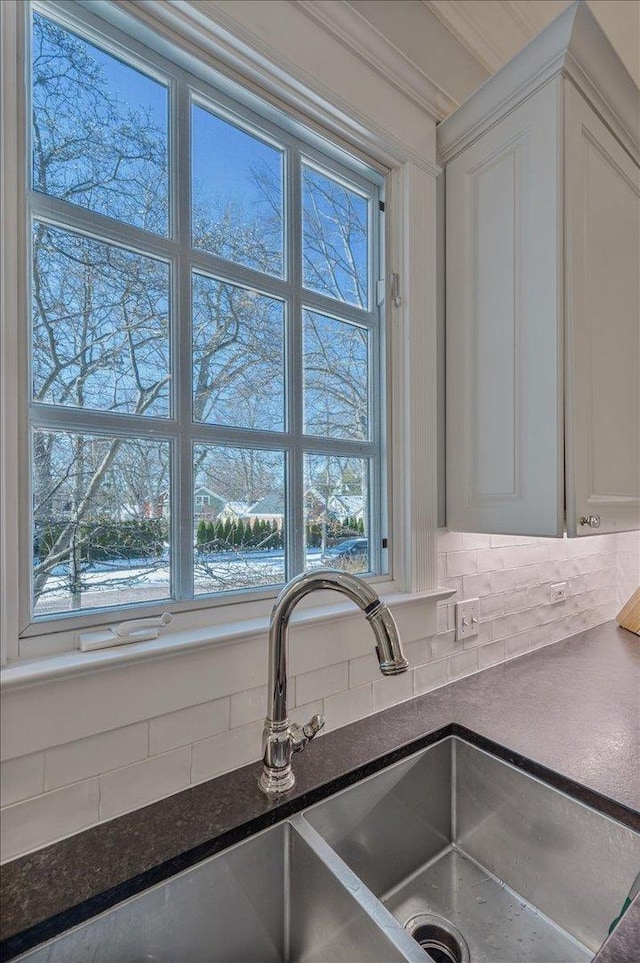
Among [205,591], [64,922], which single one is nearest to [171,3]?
[205,591]

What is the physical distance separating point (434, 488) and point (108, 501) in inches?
31.1

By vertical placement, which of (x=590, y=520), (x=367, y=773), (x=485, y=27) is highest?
(x=485, y=27)

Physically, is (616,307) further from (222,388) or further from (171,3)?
(171,3)

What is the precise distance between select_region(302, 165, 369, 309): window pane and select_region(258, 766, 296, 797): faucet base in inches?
40.6

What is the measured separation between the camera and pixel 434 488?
1.24 meters

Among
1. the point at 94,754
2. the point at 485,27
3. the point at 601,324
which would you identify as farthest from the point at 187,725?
the point at 485,27

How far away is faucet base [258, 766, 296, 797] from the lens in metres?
0.82

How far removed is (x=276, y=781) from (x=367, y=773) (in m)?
0.20

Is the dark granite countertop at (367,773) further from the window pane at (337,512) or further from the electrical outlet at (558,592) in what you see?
the window pane at (337,512)

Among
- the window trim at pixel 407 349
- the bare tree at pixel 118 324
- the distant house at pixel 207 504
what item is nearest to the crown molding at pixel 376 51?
the window trim at pixel 407 349

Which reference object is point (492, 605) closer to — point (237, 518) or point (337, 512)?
point (337, 512)

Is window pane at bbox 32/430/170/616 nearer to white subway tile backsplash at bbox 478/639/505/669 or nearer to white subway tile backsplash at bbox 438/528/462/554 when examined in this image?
white subway tile backsplash at bbox 438/528/462/554

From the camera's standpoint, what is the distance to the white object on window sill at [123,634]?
2.53ft

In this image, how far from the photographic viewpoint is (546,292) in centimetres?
107
